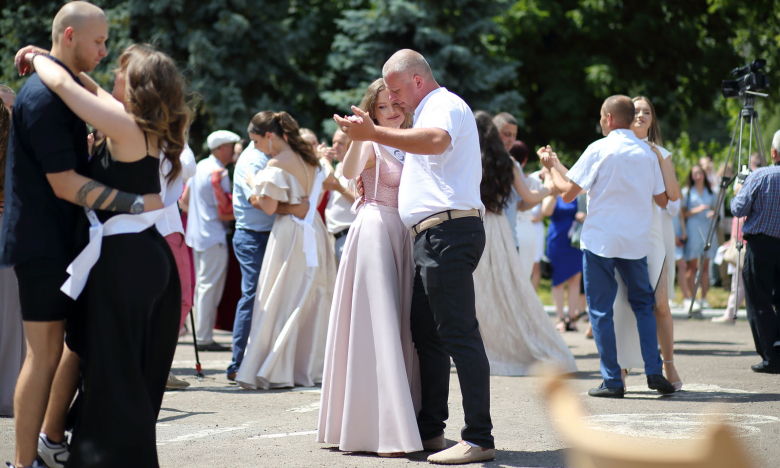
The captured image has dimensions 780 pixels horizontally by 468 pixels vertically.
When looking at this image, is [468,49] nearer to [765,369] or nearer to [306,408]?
[765,369]

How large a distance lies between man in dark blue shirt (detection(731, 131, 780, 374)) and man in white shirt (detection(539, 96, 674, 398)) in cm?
163

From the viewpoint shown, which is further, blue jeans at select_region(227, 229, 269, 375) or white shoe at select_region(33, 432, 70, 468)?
blue jeans at select_region(227, 229, 269, 375)

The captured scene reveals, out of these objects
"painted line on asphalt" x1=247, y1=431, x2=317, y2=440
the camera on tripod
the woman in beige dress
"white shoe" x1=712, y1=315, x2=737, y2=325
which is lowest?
"painted line on asphalt" x1=247, y1=431, x2=317, y2=440

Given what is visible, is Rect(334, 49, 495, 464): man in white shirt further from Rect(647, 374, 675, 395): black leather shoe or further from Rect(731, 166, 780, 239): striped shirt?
Rect(731, 166, 780, 239): striped shirt

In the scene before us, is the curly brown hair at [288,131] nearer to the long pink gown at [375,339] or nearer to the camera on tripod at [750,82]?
the long pink gown at [375,339]

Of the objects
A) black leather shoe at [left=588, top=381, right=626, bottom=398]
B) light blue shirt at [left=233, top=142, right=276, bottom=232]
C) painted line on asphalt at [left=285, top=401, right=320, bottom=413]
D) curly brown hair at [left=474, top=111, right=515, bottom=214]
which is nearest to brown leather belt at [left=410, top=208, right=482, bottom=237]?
painted line on asphalt at [left=285, top=401, right=320, bottom=413]

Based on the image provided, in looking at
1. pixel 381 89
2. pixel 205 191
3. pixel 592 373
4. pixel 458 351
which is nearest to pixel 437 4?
pixel 205 191

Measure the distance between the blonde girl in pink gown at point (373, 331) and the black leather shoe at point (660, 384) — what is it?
7.91 feet

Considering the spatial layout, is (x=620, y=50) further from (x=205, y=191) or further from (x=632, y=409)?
(x=632, y=409)

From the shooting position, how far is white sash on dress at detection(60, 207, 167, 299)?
3.55m

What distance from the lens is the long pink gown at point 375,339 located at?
4617 millimetres

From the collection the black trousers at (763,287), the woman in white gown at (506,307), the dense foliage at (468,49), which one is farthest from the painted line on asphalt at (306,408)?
the dense foliage at (468,49)

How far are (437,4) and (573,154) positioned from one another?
6.64 meters

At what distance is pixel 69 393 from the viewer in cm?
389
